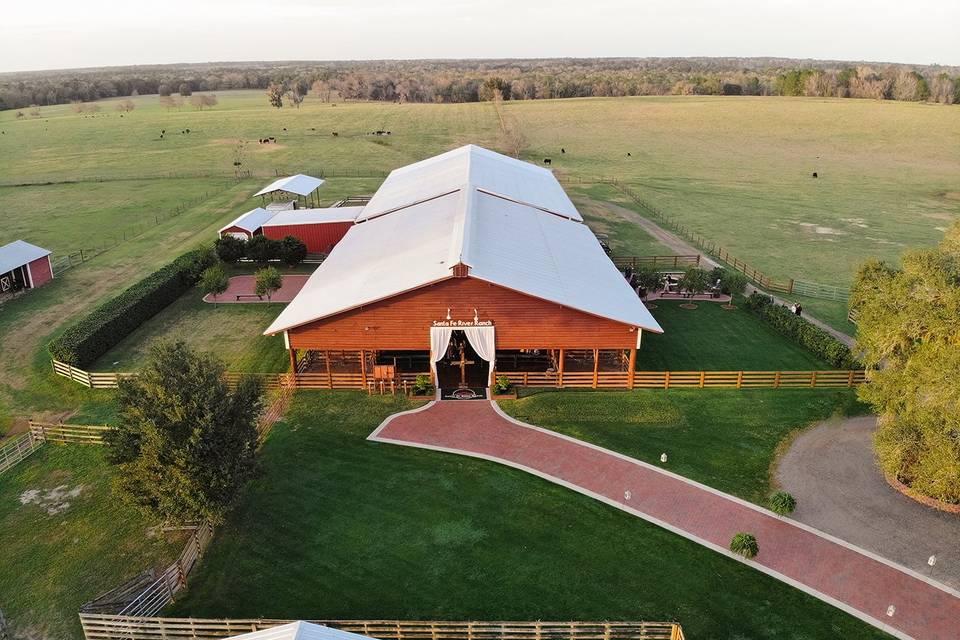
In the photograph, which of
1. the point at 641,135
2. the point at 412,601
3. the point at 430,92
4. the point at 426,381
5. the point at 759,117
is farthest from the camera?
the point at 430,92

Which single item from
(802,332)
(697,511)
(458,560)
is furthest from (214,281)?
(802,332)

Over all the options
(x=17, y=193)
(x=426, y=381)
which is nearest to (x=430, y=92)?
(x=17, y=193)

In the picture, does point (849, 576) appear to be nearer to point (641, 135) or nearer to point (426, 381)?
point (426, 381)

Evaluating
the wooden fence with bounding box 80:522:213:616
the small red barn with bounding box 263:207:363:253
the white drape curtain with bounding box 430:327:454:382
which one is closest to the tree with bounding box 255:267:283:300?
the small red barn with bounding box 263:207:363:253

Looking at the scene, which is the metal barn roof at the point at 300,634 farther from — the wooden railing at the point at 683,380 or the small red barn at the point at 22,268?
the small red barn at the point at 22,268

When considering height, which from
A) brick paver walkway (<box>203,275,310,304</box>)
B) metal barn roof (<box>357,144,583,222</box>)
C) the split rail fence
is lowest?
brick paver walkway (<box>203,275,310,304</box>)

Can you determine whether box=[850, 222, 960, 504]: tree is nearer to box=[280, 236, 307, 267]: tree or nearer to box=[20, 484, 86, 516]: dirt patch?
box=[20, 484, 86, 516]: dirt patch

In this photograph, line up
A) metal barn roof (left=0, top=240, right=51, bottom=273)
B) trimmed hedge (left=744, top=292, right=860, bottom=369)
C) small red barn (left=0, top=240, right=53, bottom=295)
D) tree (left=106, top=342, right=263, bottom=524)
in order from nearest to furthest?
tree (left=106, top=342, right=263, bottom=524) < trimmed hedge (left=744, top=292, right=860, bottom=369) < metal barn roof (left=0, top=240, right=51, bottom=273) < small red barn (left=0, top=240, right=53, bottom=295)
